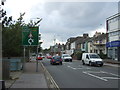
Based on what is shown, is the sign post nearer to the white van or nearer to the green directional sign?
the green directional sign

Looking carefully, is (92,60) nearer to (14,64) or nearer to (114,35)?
(14,64)

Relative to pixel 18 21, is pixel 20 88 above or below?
below

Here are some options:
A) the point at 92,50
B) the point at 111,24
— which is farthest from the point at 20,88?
the point at 92,50

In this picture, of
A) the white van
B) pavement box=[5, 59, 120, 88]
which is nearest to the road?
pavement box=[5, 59, 120, 88]

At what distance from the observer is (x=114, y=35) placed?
4538 cm

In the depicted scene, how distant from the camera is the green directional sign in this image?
73.1 feet

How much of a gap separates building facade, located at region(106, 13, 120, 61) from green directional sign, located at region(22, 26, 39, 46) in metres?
21.8

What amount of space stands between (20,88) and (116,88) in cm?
465

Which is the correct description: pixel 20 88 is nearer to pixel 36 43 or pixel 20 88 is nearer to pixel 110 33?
pixel 36 43

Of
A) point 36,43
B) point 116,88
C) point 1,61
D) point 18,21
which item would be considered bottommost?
point 116,88

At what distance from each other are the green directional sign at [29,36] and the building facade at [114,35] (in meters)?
21.8

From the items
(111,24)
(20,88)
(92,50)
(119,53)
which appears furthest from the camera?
(92,50)

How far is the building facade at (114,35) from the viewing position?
1699 inches

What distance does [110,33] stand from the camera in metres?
47.8
